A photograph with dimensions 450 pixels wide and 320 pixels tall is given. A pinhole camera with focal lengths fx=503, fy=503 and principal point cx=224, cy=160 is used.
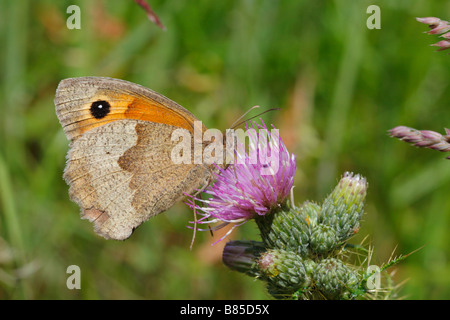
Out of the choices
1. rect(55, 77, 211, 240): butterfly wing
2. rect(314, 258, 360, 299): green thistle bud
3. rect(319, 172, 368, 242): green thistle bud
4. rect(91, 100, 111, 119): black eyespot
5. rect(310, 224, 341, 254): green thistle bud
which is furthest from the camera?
rect(91, 100, 111, 119): black eyespot

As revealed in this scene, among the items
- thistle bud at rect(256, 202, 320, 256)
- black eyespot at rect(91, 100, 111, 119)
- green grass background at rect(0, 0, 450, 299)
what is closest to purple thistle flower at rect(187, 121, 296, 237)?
thistle bud at rect(256, 202, 320, 256)

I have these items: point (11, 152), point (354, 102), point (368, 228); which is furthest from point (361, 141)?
point (11, 152)

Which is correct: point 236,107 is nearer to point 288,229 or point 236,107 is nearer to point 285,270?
point 288,229

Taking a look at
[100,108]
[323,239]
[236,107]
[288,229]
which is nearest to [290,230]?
[288,229]

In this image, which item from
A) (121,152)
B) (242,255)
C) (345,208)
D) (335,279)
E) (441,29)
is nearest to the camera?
(441,29)

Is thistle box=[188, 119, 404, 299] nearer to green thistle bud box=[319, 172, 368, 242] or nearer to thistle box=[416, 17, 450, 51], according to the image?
green thistle bud box=[319, 172, 368, 242]

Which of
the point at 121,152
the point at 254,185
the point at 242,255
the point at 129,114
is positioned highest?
the point at 129,114

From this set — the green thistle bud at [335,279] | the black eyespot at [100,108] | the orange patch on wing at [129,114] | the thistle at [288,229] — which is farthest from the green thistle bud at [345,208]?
the black eyespot at [100,108]

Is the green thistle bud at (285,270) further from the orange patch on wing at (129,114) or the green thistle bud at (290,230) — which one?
the orange patch on wing at (129,114)
